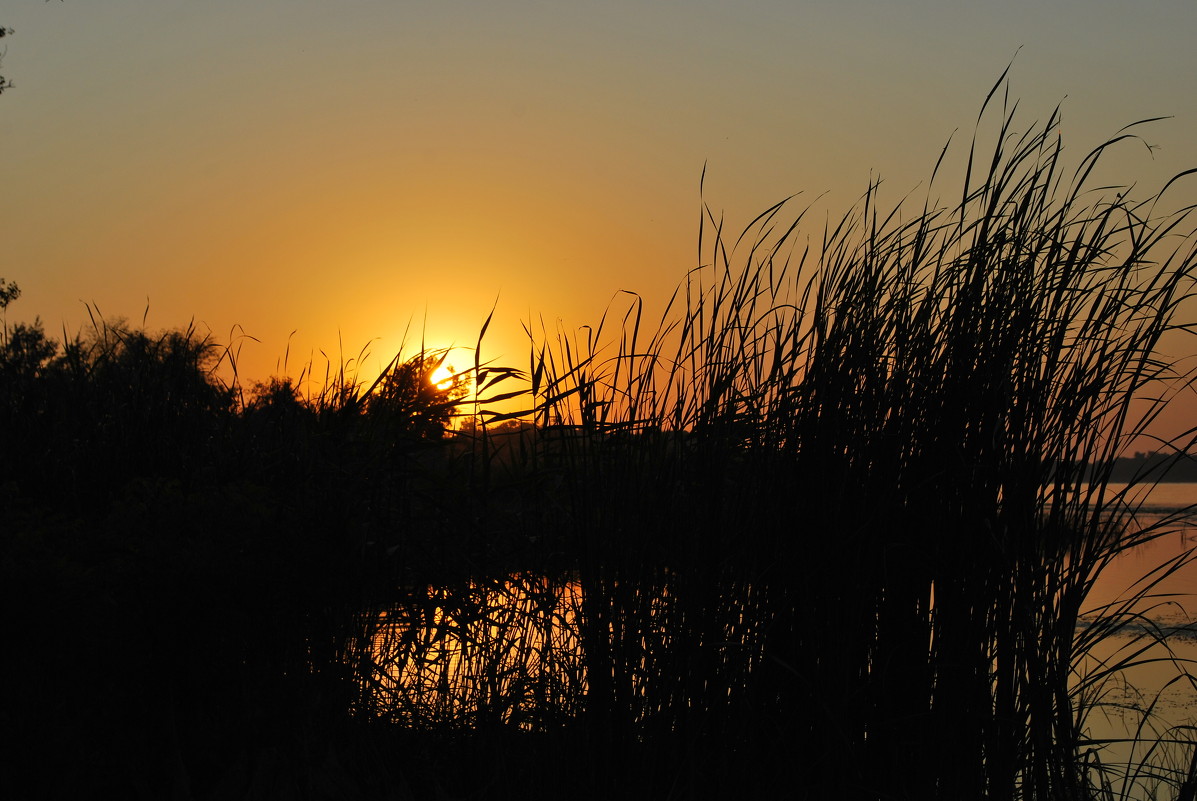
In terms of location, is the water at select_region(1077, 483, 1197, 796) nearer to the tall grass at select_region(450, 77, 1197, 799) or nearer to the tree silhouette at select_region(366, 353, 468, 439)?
the tall grass at select_region(450, 77, 1197, 799)

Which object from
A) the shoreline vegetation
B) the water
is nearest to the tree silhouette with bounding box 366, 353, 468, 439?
the shoreline vegetation

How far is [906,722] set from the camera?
6.97 ft

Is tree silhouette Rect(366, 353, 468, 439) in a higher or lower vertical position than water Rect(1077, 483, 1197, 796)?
higher

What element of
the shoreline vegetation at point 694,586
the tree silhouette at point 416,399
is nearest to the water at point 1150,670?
the shoreline vegetation at point 694,586

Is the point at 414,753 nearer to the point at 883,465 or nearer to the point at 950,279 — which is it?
the point at 883,465

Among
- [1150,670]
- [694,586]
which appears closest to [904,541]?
[694,586]

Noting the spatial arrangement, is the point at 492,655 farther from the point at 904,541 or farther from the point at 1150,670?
the point at 1150,670

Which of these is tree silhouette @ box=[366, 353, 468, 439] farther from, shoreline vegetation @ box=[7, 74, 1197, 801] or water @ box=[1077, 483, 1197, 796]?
water @ box=[1077, 483, 1197, 796]

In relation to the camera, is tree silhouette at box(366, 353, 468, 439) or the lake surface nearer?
the lake surface

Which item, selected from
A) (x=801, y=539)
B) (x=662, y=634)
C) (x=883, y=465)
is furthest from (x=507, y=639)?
(x=883, y=465)

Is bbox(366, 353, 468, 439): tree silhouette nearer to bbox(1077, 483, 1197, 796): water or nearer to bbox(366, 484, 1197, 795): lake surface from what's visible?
bbox(366, 484, 1197, 795): lake surface

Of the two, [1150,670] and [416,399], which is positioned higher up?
[416,399]

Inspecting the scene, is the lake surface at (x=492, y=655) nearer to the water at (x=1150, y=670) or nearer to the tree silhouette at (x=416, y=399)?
the water at (x=1150, y=670)

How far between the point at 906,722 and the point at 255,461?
232 cm
